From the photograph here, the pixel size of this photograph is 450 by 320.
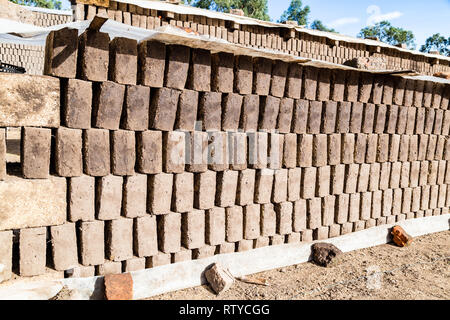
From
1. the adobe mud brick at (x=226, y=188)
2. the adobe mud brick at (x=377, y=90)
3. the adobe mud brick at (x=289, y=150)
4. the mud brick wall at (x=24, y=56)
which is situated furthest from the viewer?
the mud brick wall at (x=24, y=56)

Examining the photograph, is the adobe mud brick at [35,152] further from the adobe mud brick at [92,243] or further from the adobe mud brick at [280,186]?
the adobe mud brick at [280,186]

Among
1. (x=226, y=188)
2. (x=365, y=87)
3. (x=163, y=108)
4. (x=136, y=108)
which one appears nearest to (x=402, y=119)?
(x=365, y=87)

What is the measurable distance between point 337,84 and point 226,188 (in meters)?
2.00

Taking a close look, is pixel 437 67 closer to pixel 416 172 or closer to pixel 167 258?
pixel 416 172

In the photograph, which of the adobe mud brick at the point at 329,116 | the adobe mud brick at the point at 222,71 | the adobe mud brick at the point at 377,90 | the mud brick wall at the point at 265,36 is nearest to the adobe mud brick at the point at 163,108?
the adobe mud brick at the point at 222,71

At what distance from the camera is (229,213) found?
3.91 meters

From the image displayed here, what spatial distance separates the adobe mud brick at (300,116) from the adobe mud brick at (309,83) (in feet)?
0.31

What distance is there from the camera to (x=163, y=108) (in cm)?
332

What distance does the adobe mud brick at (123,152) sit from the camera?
3156 mm

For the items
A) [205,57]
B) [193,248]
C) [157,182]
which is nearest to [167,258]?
[193,248]

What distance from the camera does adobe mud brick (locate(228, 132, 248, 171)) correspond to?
379cm

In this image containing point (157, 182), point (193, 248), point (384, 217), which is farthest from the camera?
point (384, 217)

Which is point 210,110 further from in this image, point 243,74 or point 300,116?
point 300,116
